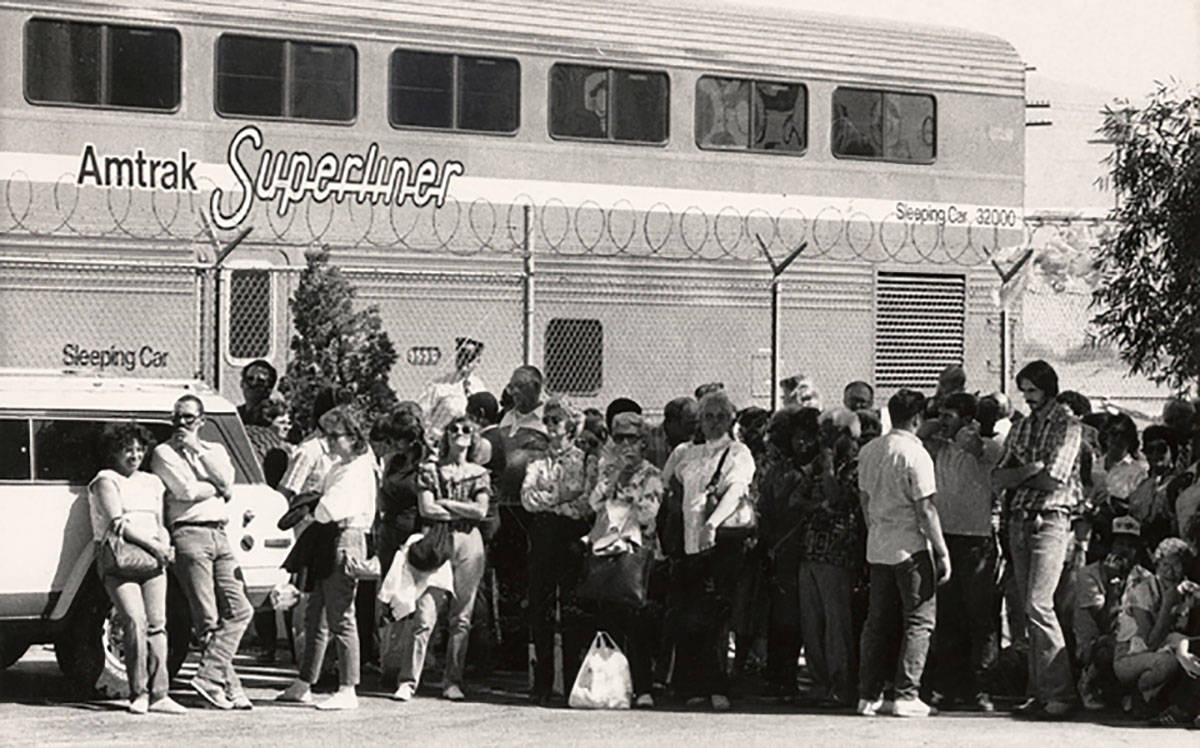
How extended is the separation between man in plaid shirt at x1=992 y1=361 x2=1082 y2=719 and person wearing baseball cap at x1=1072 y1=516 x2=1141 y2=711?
227 millimetres

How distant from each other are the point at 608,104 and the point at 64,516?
9700 millimetres

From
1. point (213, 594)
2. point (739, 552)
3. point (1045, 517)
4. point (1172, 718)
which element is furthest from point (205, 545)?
point (1172, 718)

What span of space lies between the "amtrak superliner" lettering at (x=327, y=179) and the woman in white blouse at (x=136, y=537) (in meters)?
6.99

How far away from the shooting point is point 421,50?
61.8 ft

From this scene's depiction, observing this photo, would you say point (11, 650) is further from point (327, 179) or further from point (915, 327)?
point (915, 327)

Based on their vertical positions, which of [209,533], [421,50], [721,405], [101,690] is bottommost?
[101,690]

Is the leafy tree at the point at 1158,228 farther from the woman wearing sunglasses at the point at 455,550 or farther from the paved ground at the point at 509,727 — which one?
the woman wearing sunglasses at the point at 455,550

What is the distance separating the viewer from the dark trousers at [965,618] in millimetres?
11594

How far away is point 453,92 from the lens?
1908cm

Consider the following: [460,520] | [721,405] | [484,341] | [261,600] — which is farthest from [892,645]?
[484,341]

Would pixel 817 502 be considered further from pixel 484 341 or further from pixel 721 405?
pixel 484 341

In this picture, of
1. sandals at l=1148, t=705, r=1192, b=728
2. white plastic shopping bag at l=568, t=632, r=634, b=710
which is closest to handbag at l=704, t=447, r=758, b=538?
white plastic shopping bag at l=568, t=632, r=634, b=710

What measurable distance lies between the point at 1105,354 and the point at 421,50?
50.2 metres

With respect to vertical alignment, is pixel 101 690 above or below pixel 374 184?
below
